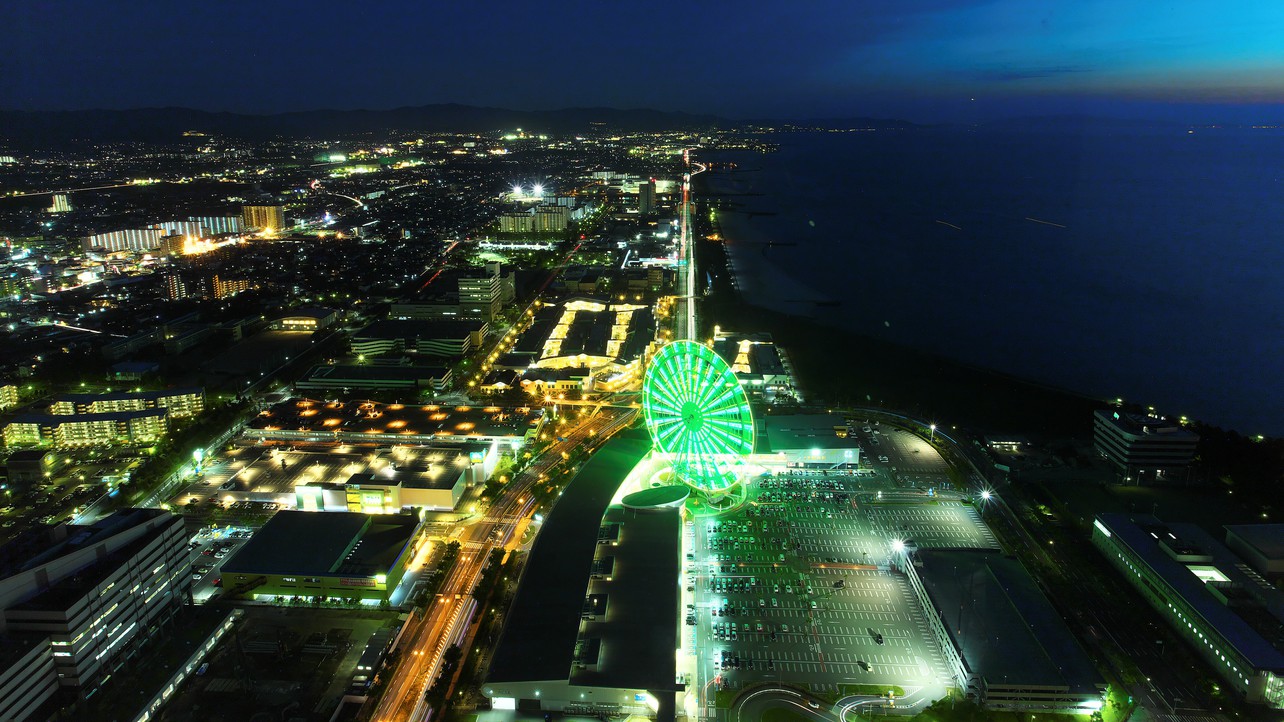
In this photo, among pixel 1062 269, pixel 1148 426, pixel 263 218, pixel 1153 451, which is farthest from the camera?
pixel 263 218

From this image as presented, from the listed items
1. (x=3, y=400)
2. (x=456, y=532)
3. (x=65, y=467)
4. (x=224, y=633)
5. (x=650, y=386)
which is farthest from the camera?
(x=3, y=400)

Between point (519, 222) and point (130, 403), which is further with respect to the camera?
point (519, 222)

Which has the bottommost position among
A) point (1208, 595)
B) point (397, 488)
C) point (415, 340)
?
point (1208, 595)

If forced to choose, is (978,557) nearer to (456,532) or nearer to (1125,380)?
(456,532)

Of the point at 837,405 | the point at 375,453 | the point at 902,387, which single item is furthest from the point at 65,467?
the point at 902,387

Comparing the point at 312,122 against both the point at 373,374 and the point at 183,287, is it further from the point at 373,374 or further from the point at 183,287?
the point at 373,374

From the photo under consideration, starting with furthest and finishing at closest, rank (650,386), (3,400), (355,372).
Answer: (355,372) < (3,400) < (650,386)

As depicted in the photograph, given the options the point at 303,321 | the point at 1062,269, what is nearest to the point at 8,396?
the point at 303,321

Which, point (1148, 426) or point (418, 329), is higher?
point (418, 329)
